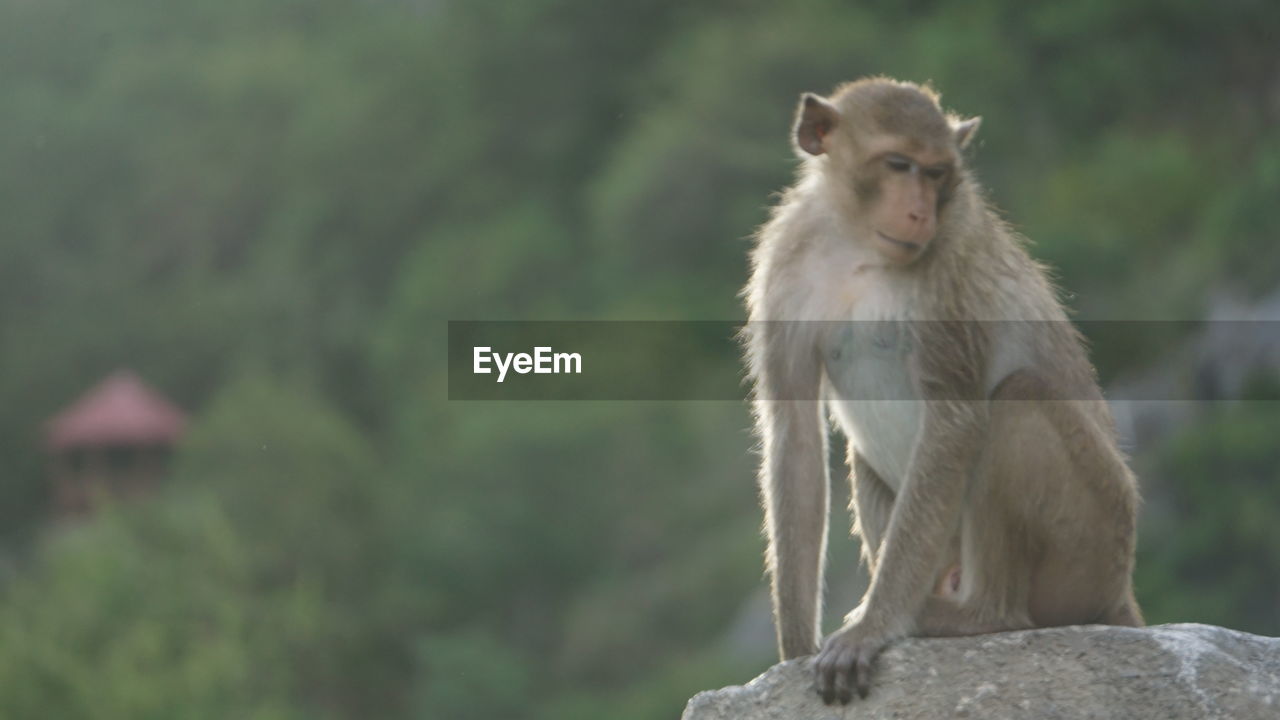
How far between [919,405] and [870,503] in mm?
422

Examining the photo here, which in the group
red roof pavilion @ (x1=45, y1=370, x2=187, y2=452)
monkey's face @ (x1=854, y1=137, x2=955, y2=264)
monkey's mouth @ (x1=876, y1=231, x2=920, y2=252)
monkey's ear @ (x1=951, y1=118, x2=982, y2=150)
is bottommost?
red roof pavilion @ (x1=45, y1=370, x2=187, y2=452)

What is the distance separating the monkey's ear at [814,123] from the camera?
5.66 m

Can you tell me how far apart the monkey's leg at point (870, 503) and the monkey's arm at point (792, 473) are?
0.15 metres

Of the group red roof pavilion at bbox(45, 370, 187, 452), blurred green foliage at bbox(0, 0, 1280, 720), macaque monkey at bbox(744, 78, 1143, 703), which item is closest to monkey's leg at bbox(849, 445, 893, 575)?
macaque monkey at bbox(744, 78, 1143, 703)

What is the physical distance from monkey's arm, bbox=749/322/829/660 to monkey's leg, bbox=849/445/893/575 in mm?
151

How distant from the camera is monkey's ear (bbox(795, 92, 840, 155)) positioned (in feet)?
18.6

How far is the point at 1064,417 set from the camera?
17.4 feet

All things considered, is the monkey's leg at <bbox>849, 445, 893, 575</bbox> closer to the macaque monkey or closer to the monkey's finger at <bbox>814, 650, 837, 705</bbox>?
the macaque monkey

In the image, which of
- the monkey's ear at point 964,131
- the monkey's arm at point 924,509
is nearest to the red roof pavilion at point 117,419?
the monkey's ear at point 964,131

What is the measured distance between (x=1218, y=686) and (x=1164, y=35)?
5814 centimetres

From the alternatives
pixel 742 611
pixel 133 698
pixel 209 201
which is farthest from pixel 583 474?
pixel 209 201

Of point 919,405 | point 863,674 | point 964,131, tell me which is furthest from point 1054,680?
point 964,131

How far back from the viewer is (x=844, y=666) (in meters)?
4.98

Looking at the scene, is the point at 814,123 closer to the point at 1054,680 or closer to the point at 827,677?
the point at 827,677
